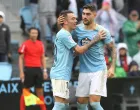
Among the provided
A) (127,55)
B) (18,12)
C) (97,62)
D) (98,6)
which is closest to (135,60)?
(127,55)

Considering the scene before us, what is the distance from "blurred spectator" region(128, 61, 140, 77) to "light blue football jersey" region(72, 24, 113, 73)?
3.86m

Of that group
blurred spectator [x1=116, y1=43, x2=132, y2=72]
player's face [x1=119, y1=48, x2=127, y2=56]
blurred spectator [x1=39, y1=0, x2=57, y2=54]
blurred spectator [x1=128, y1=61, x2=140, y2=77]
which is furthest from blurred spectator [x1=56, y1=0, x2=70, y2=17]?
blurred spectator [x1=128, y1=61, x2=140, y2=77]

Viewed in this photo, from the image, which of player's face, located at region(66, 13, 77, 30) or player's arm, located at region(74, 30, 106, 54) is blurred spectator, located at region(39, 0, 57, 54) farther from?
player's arm, located at region(74, 30, 106, 54)

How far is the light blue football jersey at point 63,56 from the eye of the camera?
11.3 m

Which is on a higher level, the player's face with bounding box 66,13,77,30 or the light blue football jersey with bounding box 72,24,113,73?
the player's face with bounding box 66,13,77,30

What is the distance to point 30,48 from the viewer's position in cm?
1437

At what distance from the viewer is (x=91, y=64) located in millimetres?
11547

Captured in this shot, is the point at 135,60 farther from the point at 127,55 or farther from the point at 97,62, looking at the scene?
the point at 97,62

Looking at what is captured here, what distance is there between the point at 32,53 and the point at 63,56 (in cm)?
314

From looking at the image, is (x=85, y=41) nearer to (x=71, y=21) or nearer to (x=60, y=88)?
(x=71, y=21)

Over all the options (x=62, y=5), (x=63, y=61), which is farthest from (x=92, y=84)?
(x=62, y=5)

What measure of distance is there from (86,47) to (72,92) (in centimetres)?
137

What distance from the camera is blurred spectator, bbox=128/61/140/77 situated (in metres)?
15.3

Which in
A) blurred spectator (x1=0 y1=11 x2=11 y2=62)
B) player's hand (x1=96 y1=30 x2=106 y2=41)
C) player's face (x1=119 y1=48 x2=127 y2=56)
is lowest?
player's face (x1=119 y1=48 x2=127 y2=56)
